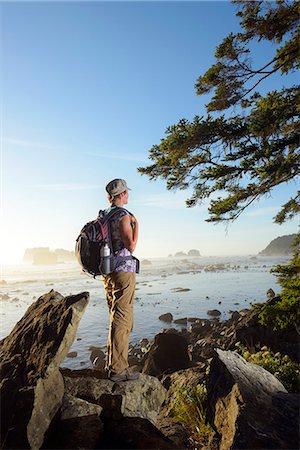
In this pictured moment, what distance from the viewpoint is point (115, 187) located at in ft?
15.2

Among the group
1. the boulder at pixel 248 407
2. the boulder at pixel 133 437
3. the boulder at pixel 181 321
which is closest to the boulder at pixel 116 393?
the boulder at pixel 133 437

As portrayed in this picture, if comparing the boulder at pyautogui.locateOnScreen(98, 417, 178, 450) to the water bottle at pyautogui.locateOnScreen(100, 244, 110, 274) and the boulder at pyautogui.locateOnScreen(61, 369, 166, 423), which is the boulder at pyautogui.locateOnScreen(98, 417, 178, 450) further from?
the water bottle at pyautogui.locateOnScreen(100, 244, 110, 274)

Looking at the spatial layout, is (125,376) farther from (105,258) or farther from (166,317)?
(166,317)

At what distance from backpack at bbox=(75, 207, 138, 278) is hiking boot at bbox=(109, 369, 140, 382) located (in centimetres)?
159

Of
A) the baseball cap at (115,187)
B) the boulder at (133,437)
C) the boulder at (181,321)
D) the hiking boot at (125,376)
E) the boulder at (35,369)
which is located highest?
the baseball cap at (115,187)

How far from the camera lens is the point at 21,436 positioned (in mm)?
2945

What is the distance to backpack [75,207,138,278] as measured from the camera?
427cm

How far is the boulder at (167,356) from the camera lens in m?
8.95

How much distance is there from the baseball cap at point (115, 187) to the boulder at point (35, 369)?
1.67 metres

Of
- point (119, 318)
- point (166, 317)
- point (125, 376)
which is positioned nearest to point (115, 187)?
point (119, 318)

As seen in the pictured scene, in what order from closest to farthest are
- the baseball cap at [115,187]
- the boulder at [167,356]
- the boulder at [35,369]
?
the boulder at [35,369] → the baseball cap at [115,187] → the boulder at [167,356]

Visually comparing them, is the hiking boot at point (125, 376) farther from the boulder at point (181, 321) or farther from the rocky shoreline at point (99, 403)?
the boulder at point (181, 321)

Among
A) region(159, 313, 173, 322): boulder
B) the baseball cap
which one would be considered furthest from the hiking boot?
region(159, 313, 173, 322): boulder

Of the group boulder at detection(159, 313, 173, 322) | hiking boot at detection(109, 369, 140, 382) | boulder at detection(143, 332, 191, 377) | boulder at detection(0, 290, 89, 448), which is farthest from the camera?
boulder at detection(159, 313, 173, 322)
